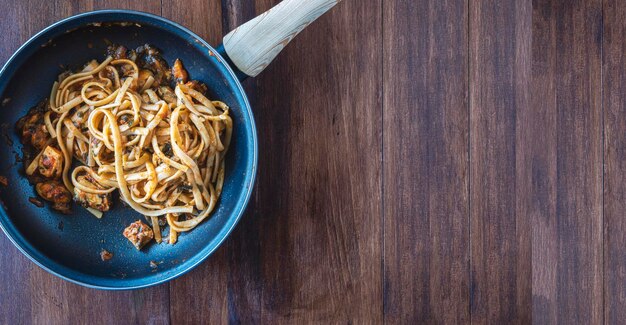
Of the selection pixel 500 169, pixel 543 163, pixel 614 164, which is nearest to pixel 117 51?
pixel 500 169

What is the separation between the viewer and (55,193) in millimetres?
1371

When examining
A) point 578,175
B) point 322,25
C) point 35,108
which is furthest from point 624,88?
point 35,108

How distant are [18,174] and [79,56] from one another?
35 cm

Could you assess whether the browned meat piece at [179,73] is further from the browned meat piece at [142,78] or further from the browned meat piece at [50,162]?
the browned meat piece at [50,162]

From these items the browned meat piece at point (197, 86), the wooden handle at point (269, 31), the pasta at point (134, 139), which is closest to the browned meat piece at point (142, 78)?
the pasta at point (134, 139)

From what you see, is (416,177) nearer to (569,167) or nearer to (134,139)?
(569,167)

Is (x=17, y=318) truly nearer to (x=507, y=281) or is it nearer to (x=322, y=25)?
(x=322, y=25)

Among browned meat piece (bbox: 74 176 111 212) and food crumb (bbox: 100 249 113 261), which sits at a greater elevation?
browned meat piece (bbox: 74 176 111 212)

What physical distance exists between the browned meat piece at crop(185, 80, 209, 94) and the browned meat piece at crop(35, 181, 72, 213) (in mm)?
427

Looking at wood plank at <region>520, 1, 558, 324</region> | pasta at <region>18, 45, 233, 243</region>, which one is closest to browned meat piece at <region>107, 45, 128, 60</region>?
pasta at <region>18, 45, 233, 243</region>

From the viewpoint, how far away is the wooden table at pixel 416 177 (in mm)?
1516

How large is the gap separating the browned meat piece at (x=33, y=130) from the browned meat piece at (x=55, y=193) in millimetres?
100

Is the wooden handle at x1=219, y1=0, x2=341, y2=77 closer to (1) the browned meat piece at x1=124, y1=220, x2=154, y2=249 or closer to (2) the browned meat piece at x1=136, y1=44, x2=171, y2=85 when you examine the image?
(2) the browned meat piece at x1=136, y1=44, x2=171, y2=85

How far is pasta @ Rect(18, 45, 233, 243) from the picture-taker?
53.6 inches
